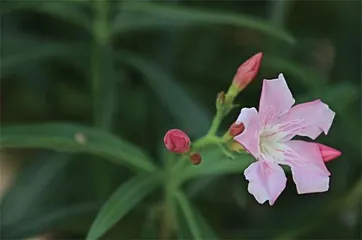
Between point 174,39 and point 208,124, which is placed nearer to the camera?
point 208,124

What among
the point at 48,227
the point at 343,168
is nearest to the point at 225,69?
the point at 343,168

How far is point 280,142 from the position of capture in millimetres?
619

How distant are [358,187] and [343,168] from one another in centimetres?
8

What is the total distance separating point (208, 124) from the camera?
34.8 inches

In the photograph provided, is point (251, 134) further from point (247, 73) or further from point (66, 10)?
point (66, 10)

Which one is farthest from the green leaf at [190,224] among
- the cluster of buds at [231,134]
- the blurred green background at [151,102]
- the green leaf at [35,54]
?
the green leaf at [35,54]

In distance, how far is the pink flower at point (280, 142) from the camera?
0.56 metres

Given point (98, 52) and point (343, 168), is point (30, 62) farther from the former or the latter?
point (343, 168)

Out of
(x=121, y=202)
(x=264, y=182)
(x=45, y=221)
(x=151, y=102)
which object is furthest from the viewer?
(x=151, y=102)

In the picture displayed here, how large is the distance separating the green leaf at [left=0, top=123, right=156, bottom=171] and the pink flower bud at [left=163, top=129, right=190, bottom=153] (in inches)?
5.7

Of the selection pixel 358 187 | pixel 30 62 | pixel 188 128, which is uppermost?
pixel 30 62

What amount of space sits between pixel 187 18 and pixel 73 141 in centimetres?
19

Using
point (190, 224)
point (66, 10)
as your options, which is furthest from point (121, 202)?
point (66, 10)

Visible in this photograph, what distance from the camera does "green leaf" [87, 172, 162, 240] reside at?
0.65 metres
